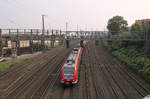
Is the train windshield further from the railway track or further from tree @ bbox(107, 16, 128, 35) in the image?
tree @ bbox(107, 16, 128, 35)

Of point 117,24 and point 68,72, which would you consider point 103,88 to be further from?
point 117,24

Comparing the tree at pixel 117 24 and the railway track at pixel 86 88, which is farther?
the tree at pixel 117 24

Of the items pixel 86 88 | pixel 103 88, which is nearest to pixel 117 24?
pixel 103 88

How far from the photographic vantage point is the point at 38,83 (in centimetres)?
1548

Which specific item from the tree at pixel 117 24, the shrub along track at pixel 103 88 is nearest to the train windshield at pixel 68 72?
the shrub along track at pixel 103 88

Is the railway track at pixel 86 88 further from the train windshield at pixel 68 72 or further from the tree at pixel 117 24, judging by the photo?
the tree at pixel 117 24

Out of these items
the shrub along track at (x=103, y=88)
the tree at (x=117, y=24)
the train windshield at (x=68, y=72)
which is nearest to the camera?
the shrub along track at (x=103, y=88)

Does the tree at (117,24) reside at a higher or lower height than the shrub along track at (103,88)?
higher

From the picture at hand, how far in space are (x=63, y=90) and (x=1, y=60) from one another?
1920 centimetres

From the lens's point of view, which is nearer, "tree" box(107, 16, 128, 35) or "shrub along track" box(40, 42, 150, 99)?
"shrub along track" box(40, 42, 150, 99)

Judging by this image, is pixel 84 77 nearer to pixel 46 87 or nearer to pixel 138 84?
pixel 46 87

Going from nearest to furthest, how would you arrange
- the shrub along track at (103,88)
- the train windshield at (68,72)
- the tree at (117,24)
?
1. the shrub along track at (103,88)
2. the train windshield at (68,72)
3. the tree at (117,24)

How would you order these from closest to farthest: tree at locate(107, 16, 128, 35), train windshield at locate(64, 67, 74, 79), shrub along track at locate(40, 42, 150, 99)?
1. shrub along track at locate(40, 42, 150, 99)
2. train windshield at locate(64, 67, 74, 79)
3. tree at locate(107, 16, 128, 35)

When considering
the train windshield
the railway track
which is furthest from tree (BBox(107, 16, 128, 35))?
the train windshield
